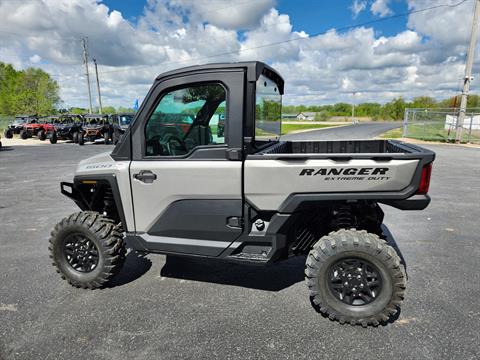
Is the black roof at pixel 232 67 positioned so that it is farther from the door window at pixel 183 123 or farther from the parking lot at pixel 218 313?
the parking lot at pixel 218 313

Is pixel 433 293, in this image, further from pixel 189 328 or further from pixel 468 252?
pixel 189 328

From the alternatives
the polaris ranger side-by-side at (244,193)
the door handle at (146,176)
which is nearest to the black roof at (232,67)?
the polaris ranger side-by-side at (244,193)

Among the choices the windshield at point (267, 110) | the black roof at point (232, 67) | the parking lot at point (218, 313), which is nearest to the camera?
the parking lot at point (218, 313)

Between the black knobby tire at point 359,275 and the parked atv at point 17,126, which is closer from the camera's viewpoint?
the black knobby tire at point 359,275

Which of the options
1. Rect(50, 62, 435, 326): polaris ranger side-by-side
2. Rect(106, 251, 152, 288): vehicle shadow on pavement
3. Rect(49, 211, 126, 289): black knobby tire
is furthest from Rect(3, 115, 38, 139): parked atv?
Rect(50, 62, 435, 326): polaris ranger side-by-side

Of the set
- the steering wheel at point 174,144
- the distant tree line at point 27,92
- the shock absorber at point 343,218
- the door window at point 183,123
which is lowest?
A: the shock absorber at point 343,218

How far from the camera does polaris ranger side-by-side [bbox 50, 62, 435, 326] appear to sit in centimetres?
277

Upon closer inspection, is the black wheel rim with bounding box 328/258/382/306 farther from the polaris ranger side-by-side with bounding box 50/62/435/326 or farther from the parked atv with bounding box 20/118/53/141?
the parked atv with bounding box 20/118/53/141

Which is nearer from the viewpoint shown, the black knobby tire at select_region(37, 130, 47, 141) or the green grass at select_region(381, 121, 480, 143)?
the green grass at select_region(381, 121, 480, 143)

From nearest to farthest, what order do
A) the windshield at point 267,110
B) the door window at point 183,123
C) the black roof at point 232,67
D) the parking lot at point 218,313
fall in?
the parking lot at point 218,313
the black roof at point 232,67
the door window at point 183,123
the windshield at point 267,110

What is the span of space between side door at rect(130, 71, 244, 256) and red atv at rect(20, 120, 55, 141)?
25.5 meters

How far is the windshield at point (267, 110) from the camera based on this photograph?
3210mm

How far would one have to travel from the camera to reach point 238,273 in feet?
12.7

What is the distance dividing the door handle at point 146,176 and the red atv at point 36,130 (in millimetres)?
25485
